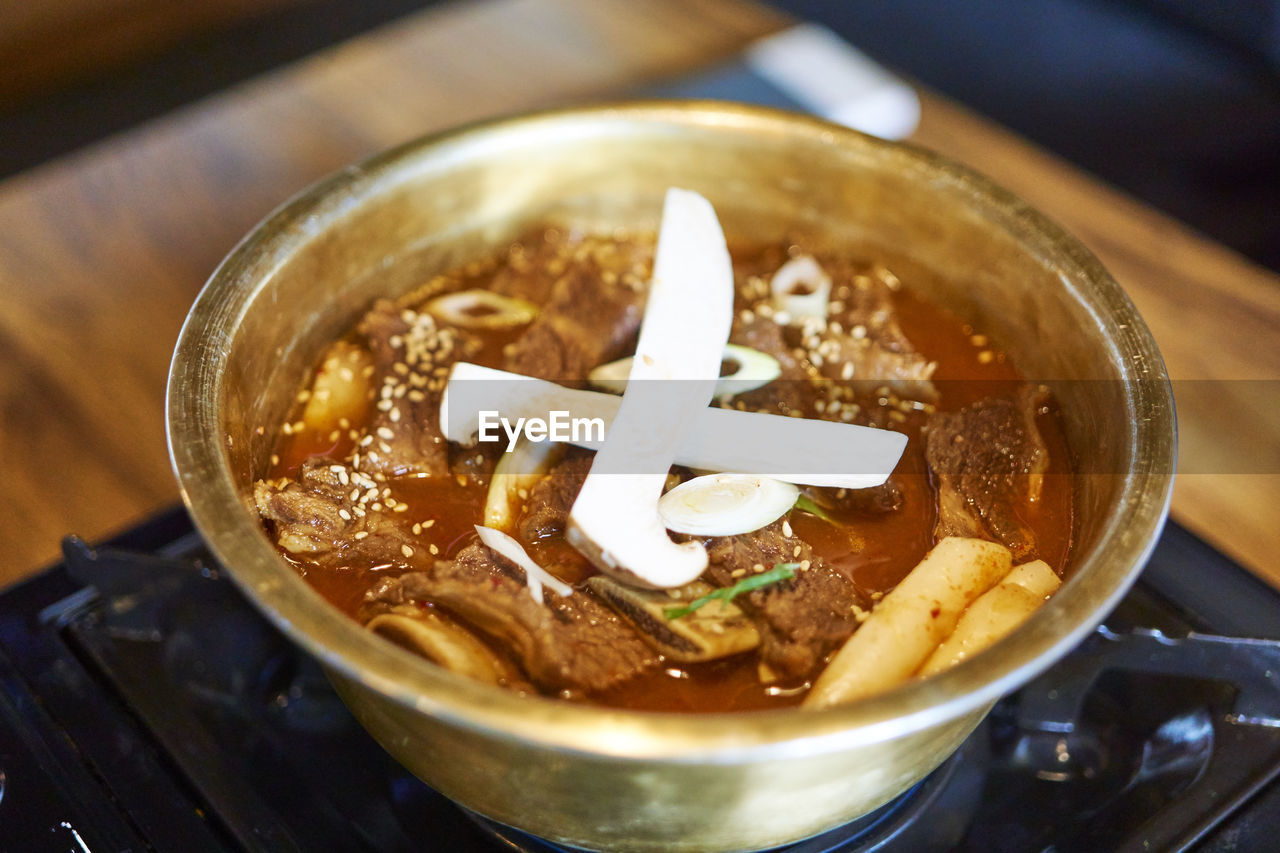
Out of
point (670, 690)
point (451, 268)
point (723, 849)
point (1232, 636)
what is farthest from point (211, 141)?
point (1232, 636)

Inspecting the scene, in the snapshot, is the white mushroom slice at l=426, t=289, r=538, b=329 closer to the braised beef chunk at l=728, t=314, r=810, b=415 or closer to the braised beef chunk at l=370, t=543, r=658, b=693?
the braised beef chunk at l=728, t=314, r=810, b=415

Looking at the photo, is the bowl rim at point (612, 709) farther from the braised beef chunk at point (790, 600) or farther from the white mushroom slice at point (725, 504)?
the white mushroom slice at point (725, 504)

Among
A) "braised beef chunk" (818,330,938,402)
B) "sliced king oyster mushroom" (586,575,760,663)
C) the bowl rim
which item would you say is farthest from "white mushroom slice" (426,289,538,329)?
"sliced king oyster mushroom" (586,575,760,663)

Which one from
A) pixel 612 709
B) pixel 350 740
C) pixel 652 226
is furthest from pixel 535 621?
pixel 652 226

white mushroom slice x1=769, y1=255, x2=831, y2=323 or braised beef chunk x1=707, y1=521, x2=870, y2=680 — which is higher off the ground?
white mushroom slice x1=769, y1=255, x2=831, y2=323

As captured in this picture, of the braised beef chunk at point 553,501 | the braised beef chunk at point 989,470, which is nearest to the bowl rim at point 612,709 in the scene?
the braised beef chunk at point 989,470

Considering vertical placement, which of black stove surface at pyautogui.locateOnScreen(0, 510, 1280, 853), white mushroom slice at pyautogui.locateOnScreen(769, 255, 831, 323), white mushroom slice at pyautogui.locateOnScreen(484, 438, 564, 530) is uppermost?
white mushroom slice at pyautogui.locateOnScreen(769, 255, 831, 323)
